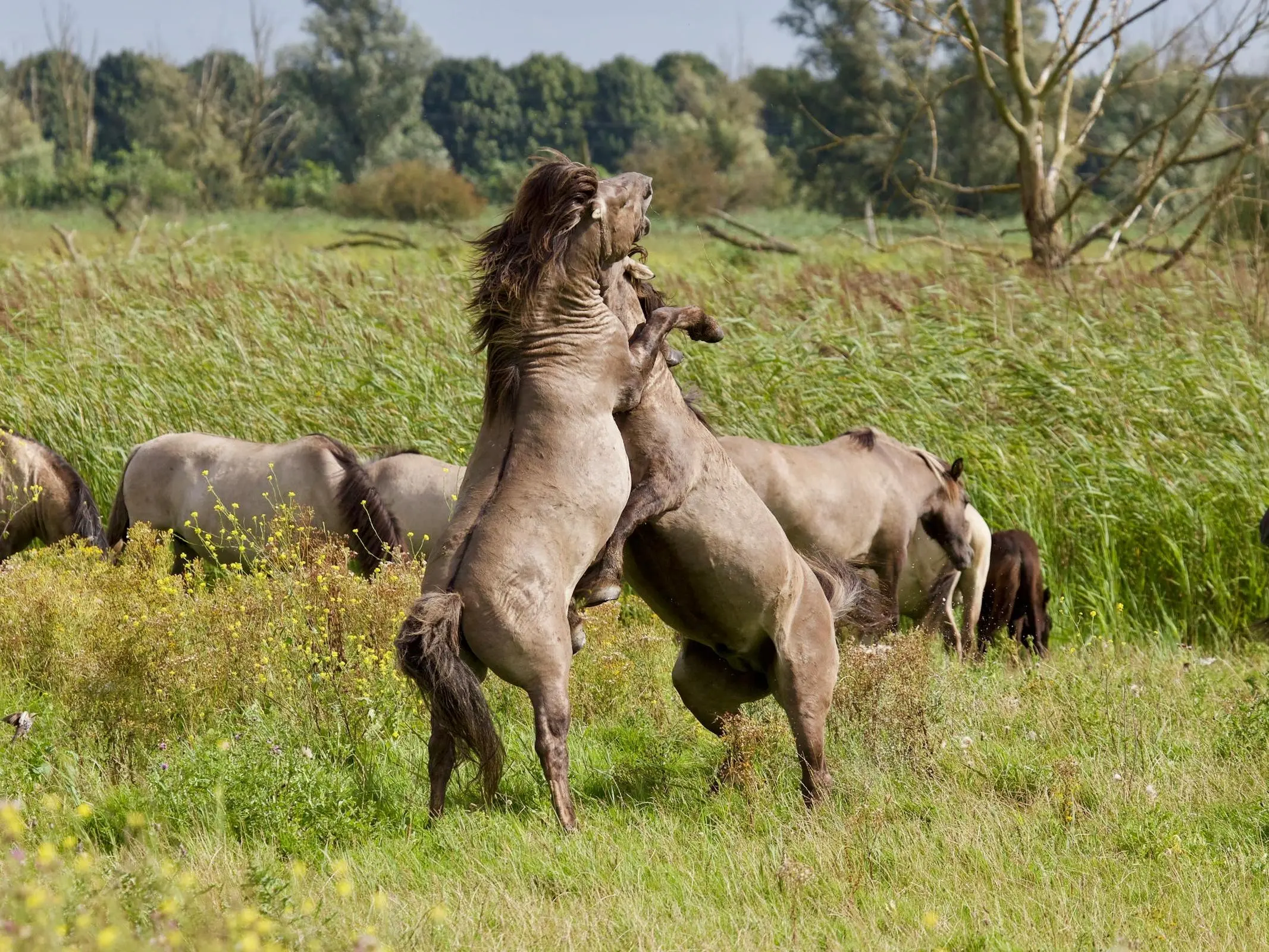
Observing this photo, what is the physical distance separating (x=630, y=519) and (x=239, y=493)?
15.1 ft

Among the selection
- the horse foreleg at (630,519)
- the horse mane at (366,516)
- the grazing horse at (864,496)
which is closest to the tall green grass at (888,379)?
the grazing horse at (864,496)

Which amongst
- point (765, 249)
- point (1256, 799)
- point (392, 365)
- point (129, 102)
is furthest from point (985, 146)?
point (129, 102)

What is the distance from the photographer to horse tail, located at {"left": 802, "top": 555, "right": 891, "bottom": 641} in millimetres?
5309

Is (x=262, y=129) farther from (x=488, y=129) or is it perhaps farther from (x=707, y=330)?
(x=707, y=330)

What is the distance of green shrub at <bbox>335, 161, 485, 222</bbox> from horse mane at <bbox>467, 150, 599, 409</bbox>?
36.9 meters

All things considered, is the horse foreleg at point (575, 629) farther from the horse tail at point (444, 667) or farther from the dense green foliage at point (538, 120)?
the dense green foliage at point (538, 120)

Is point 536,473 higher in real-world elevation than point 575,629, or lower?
higher

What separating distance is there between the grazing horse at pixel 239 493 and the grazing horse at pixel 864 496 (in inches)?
87.9

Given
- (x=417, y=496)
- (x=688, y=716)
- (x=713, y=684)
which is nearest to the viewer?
(x=713, y=684)

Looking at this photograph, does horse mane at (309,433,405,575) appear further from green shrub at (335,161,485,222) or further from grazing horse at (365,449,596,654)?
green shrub at (335,161,485,222)

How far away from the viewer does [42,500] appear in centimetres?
877

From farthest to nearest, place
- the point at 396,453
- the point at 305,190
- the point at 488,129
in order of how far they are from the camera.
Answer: the point at 488,129 < the point at 305,190 < the point at 396,453

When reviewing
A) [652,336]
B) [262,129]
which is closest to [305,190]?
[262,129]

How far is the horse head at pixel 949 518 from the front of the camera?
7.54 metres
